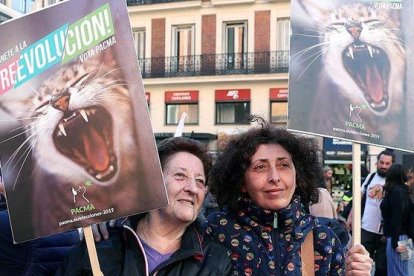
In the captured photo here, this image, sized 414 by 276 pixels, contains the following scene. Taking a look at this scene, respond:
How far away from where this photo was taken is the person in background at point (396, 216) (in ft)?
18.9

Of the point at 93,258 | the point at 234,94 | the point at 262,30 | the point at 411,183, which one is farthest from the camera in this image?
the point at 262,30

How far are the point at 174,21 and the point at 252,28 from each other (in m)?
3.49

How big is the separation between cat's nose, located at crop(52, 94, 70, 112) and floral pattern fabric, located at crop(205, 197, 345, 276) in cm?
84

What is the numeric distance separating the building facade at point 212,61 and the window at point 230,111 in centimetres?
4

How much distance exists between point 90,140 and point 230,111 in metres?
19.2

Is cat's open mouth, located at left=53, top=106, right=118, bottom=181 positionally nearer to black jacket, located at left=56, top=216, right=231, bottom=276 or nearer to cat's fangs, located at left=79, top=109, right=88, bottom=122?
cat's fangs, located at left=79, top=109, right=88, bottom=122

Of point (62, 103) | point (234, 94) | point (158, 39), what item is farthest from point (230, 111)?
point (62, 103)

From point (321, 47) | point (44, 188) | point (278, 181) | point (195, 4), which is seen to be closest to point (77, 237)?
point (44, 188)

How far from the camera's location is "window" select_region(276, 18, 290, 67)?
828 inches

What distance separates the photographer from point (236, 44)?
21750 mm

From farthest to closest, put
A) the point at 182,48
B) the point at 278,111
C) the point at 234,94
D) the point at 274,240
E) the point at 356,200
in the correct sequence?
the point at 182,48 < the point at 234,94 < the point at 278,111 < the point at 356,200 < the point at 274,240

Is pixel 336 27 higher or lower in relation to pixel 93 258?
higher

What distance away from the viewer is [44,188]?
209 cm

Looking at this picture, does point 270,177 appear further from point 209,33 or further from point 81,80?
point 209,33
